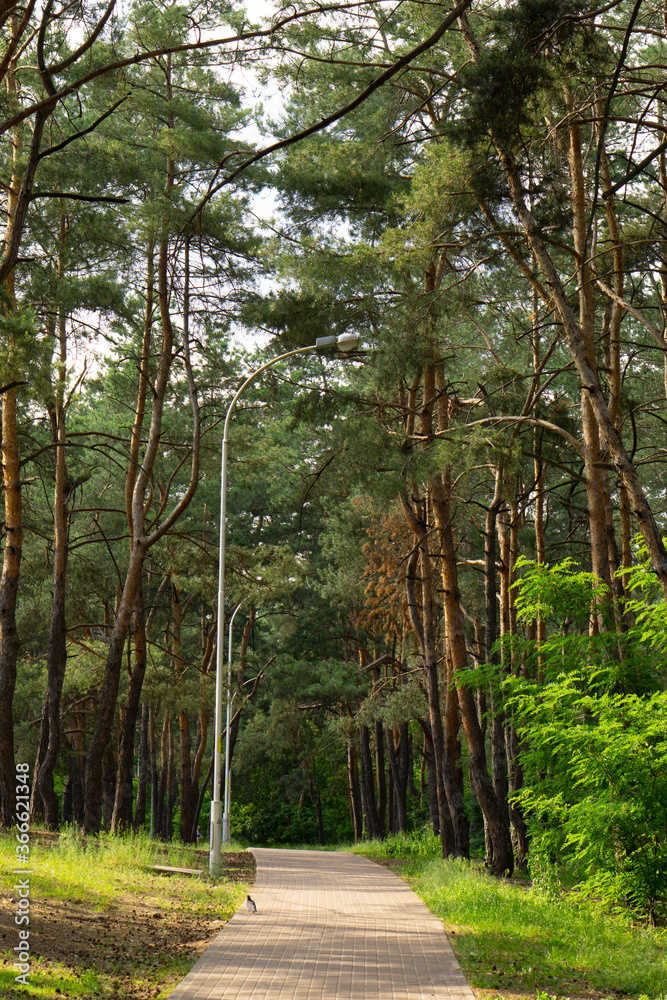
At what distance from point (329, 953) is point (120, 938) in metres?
2.10

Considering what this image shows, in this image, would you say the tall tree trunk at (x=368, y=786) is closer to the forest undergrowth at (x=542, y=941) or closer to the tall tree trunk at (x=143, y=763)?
the tall tree trunk at (x=143, y=763)

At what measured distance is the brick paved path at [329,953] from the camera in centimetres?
687

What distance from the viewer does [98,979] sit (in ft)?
22.9

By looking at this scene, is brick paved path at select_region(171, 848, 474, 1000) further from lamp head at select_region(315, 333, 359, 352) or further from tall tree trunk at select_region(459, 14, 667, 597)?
lamp head at select_region(315, 333, 359, 352)

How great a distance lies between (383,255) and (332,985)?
9.89 meters

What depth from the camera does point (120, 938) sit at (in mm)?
8633

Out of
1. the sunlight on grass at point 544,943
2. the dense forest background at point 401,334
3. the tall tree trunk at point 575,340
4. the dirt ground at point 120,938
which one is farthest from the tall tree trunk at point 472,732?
the dirt ground at point 120,938

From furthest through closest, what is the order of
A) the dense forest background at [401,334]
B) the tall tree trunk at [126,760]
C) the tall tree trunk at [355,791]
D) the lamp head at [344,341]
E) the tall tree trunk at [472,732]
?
the tall tree trunk at [355,791] → the tall tree trunk at [126,760] → the tall tree trunk at [472,732] → the lamp head at [344,341] → the dense forest background at [401,334]

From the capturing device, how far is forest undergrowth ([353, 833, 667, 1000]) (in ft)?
23.4

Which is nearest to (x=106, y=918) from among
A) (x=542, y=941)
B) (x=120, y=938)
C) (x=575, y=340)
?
(x=120, y=938)

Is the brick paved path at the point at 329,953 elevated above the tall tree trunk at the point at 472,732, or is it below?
below

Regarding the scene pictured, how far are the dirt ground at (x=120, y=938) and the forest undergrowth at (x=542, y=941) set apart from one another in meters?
2.71

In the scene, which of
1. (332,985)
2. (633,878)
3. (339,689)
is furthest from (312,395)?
(339,689)

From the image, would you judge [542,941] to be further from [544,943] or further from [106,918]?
[106,918]
